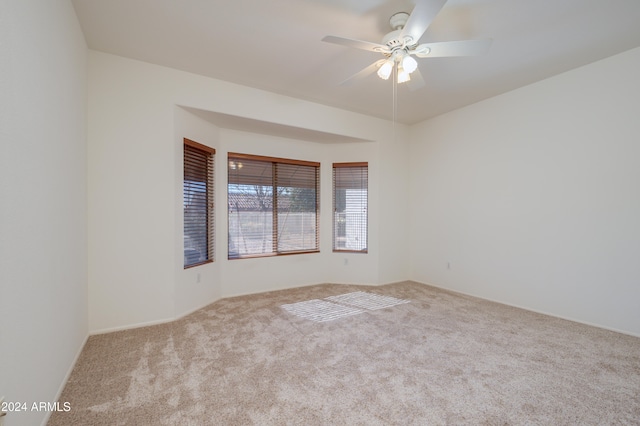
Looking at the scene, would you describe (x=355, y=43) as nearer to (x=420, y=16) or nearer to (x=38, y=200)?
(x=420, y=16)

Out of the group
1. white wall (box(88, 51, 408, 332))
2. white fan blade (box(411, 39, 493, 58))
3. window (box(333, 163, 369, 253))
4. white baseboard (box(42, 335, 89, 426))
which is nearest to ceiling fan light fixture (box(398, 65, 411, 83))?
white fan blade (box(411, 39, 493, 58))

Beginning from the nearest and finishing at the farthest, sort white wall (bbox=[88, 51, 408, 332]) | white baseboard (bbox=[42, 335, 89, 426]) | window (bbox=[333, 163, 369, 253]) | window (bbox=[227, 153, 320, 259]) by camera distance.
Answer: white baseboard (bbox=[42, 335, 89, 426])
white wall (bbox=[88, 51, 408, 332])
window (bbox=[227, 153, 320, 259])
window (bbox=[333, 163, 369, 253])

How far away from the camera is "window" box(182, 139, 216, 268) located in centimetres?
339

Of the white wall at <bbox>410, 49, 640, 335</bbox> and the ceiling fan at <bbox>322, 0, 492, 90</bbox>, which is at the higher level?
the ceiling fan at <bbox>322, 0, 492, 90</bbox>

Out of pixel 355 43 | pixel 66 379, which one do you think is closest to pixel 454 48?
pixel 355 43

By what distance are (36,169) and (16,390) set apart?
43.7 inches

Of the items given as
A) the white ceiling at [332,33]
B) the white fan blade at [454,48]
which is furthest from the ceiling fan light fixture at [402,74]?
the white ceiling at [332,33]

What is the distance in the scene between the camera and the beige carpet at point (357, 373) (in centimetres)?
169

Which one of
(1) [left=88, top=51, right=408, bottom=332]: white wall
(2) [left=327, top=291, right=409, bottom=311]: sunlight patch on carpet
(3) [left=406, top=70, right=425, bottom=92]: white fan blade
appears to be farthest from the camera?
(2) [left=327, top=291, right=409, bottom=311]: sunlight patch on carpet

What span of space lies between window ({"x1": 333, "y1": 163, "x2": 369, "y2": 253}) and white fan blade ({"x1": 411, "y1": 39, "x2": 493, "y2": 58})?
2.58 meters

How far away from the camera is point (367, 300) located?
3930 mm

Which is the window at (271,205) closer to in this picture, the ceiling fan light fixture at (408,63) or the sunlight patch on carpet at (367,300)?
the sunlight patch on carpet at (367,300)

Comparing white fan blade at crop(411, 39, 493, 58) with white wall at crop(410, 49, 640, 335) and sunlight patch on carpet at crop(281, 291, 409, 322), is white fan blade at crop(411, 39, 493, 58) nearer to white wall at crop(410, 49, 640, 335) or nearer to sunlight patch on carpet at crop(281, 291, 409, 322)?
white wall at crop(410, 49, 640, 335)

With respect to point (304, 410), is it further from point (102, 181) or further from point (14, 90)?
point (102, 181)
